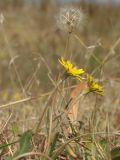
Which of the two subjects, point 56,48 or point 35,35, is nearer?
point 56,48

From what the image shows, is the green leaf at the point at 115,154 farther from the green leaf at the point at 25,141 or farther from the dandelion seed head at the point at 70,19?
the dandelion seed head at the point at 70,19

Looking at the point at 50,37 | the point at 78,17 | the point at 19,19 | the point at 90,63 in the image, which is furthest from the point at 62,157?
the point at 19,19

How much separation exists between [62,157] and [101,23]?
7202mm

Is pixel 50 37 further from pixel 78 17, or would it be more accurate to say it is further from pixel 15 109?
pixel 78 17

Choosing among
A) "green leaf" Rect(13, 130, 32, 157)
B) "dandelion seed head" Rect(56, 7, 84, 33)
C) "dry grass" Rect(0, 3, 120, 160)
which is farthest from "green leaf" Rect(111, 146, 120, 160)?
"dandelion seed head" Rect(56, 7, 84, 33)

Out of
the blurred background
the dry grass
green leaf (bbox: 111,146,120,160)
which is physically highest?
the blurred background

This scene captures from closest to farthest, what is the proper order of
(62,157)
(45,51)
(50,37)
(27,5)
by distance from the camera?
(62,157) → (45,51) → (50,37) → (27,5)

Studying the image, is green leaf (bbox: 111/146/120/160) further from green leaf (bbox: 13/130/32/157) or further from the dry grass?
green leaf (bbox: 13/130/32/157)

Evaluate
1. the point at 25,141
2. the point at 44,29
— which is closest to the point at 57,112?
the point at 25,141

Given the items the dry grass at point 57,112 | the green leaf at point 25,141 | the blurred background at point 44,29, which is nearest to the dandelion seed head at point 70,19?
the dry grass at point 57,112

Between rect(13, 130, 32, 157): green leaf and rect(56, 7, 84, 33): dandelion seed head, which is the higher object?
rect(56, 7, 84, 33): dandelion seed head

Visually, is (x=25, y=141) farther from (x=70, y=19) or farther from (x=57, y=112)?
(x=70, y=19)

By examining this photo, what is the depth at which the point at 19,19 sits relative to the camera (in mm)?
8398

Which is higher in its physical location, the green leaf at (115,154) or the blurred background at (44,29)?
the blurred background at (44,29)
